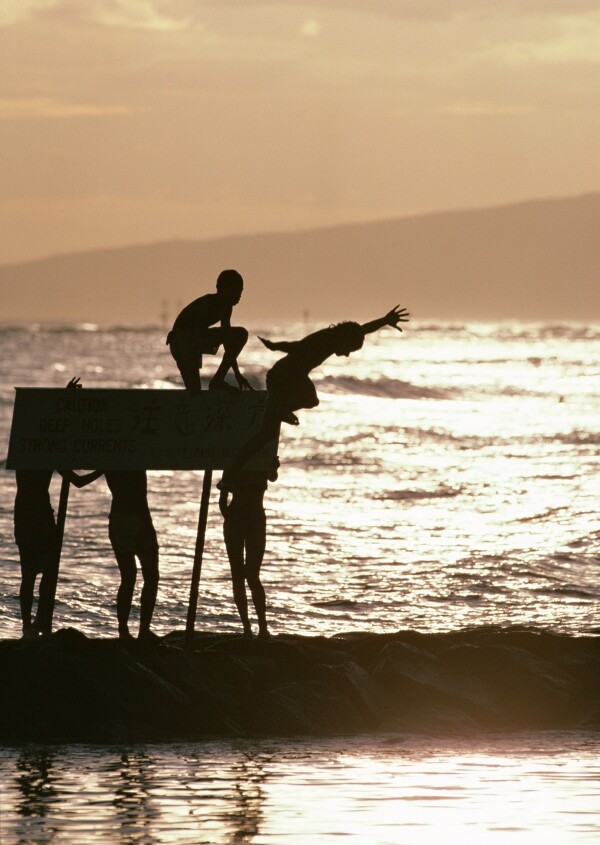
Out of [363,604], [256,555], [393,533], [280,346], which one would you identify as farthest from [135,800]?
[393,533]

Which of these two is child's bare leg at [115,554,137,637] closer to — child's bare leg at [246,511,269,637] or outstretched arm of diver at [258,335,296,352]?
child's bare leg at [246,511,269,637]

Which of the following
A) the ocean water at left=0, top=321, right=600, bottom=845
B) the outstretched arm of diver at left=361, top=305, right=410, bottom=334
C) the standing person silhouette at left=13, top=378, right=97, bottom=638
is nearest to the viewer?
the ocean water at left=0, top=321, right=600, bottom=845

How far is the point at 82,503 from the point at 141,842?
2234 cm

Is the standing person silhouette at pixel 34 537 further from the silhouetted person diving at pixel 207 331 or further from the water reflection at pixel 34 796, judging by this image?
the water reflection at pixel 34 796

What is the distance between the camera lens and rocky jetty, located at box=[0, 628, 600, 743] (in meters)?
12.6

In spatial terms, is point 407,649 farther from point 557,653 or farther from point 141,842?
point 141,842

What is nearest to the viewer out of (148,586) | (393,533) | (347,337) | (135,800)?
(135,800)

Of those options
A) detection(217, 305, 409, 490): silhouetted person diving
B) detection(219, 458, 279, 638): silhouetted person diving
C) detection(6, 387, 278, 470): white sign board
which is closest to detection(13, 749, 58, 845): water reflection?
detection(6, 387, 278, 470): white sign board

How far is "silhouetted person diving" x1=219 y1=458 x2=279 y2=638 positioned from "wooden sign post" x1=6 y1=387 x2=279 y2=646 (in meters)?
0.27

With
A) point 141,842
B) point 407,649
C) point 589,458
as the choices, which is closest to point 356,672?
point 407,649

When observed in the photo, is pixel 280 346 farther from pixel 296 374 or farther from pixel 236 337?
pixel 236 337

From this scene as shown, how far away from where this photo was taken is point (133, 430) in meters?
12.9

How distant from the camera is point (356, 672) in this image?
44.1 feet

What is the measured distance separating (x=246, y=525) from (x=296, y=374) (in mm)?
1444
